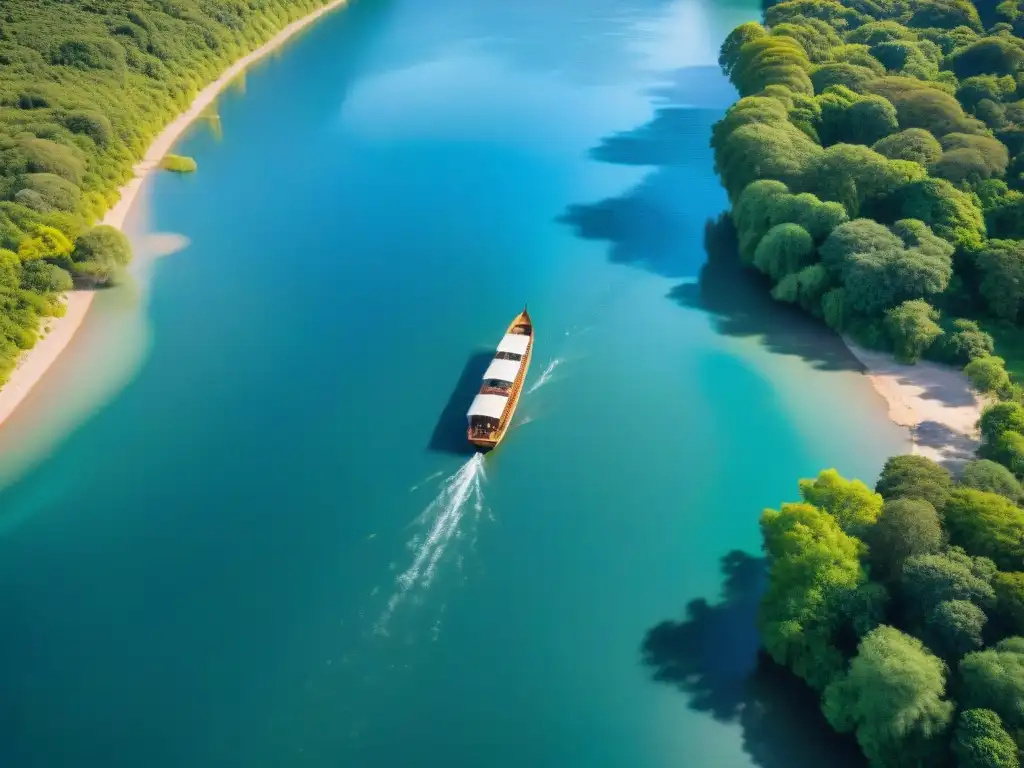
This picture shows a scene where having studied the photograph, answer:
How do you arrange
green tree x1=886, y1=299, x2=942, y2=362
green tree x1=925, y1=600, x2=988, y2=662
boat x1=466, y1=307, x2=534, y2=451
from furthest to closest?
green tree x1=886, y1=299, x2=942, y2=362
boat x1=466, y1=307, x2=534, y2=451
green tree x1=925, y1=600, x2=988, y2=662

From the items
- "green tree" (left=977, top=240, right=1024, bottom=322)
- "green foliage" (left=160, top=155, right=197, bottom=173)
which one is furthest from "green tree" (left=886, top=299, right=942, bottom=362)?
"green foliage" (left=160, top=155, right=197, bottom=173)

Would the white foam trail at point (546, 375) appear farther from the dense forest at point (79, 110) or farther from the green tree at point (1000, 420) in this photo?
the dense forest at point (79, 110)

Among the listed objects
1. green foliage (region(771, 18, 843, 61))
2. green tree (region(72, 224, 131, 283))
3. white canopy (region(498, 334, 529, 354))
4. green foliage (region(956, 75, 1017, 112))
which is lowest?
white canopy (region(498, 334, 529, 354))

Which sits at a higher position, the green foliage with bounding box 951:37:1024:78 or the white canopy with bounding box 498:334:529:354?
the green foliage with bounding box 951:37:1024:78

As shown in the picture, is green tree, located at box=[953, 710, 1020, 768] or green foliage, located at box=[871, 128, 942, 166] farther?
green foliage, located at box=[871, 128, 942, 166]

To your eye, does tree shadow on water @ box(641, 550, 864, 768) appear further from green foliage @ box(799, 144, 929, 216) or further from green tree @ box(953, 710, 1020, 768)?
green foliage @ box(799, 144, 929, 216)

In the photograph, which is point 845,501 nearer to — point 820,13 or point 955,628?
point 955,628

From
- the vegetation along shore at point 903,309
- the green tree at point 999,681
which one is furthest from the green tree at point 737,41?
the green tree at point 999,681
